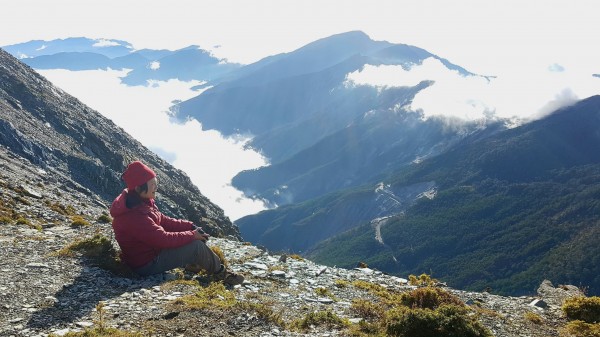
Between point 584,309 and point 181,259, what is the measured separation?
14.2m

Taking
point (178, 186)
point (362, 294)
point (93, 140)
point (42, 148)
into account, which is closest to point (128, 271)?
point (362, 294)

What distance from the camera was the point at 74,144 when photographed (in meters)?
77.5

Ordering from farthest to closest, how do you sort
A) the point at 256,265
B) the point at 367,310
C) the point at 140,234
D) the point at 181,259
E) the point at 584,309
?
the point at 256,265
the point at 181,259
the point at 584,309
the point at 140,234
the point at 367,310

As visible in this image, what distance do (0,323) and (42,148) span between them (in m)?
61.9

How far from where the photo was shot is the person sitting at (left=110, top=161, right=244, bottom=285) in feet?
49.4

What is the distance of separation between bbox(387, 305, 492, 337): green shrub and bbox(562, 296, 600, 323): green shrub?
5.94 metres

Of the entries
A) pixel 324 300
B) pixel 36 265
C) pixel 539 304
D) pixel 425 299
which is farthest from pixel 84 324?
pixel 539 304

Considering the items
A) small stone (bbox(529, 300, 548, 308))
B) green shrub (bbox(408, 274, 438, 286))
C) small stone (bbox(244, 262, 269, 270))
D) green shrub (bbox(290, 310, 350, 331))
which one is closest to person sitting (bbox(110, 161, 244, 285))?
small stone (bbox(244, 262, 269, 270))

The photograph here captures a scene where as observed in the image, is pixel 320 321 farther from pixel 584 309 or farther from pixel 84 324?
pixel 584 309

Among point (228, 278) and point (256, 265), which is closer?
point (228, 278)

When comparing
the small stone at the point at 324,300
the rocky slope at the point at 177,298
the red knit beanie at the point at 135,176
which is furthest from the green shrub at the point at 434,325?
the red knit beanie at the point at 135,176

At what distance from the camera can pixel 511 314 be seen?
16531mm

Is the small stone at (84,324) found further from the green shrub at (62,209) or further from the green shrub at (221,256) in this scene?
the green shrub at (62,209)

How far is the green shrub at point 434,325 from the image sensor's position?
11539 millimetres
